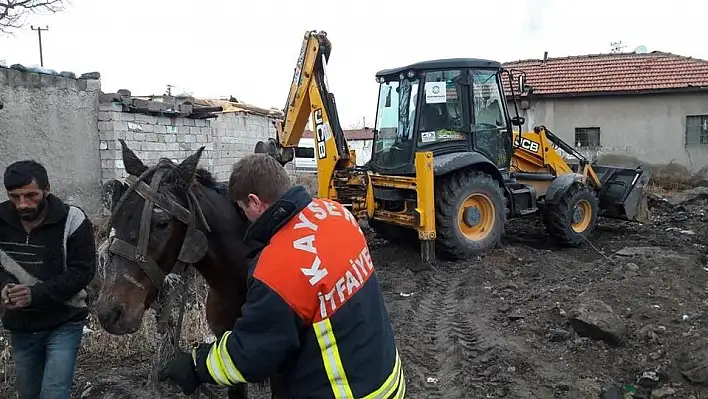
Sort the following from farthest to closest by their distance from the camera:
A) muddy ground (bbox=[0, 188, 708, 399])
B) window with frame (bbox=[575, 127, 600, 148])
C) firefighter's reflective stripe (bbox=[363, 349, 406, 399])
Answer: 1. window with frame (bbox=[575, 127, 600, 148])
2. muddy ground (bbox=[0, 188, 708, 399])
3. firefighter's reflective stripe (bbox=[363, 349, 406, 399])

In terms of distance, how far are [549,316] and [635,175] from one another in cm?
582

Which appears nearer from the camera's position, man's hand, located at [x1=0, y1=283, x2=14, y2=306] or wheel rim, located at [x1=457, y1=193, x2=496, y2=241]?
man's hand, located at [x1=0, y1=283, x2=14, y2=306]

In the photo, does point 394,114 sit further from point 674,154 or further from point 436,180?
point 674,154

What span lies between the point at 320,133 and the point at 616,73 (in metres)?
15.9

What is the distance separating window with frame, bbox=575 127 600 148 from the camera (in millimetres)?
20375

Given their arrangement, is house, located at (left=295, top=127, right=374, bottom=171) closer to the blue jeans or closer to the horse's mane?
the blue jeans

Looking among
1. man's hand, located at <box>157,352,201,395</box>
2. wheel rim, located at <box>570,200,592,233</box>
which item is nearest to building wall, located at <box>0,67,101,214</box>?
man's hand, located at <box>157,352,201,395</box>

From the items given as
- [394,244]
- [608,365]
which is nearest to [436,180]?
[394,244]

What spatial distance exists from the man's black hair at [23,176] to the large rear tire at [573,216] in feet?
25.5

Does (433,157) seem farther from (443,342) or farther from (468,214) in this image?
(443,342)

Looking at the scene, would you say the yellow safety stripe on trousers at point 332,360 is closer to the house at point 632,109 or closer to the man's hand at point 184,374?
the man's hand at point 184,374

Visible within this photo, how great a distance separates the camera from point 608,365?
4758 mm

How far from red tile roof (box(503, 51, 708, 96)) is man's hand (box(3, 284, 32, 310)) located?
1889 cm

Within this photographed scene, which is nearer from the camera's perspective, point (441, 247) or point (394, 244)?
point (441, 247)
